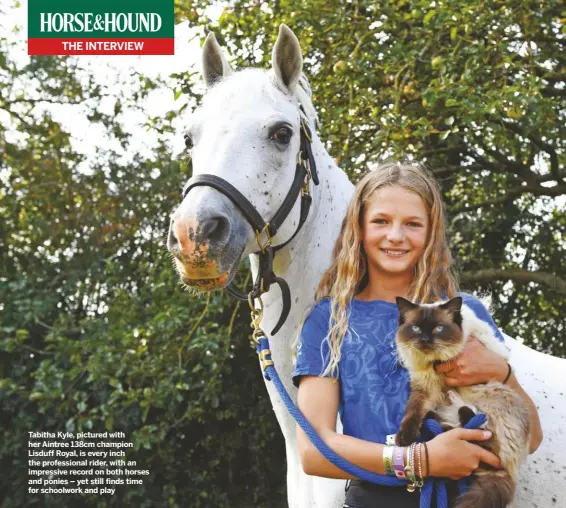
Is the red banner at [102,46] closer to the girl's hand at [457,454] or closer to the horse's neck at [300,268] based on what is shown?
the horse's neck at [300,268]

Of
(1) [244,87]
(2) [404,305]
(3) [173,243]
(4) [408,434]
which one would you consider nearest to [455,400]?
(4) [408,434]

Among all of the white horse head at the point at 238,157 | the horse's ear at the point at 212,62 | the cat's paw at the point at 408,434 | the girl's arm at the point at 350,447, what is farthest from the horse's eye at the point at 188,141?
the cat's paw at the point at 408,434

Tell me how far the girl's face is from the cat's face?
0.68 feet

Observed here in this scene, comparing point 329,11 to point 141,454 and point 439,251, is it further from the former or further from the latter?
point 141,454

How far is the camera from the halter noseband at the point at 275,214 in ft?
6.35

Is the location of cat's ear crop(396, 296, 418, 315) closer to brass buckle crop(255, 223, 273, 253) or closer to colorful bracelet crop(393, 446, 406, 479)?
colorful bracelet crop(393, 446, 406, 479)

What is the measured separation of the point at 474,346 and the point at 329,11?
137 inches

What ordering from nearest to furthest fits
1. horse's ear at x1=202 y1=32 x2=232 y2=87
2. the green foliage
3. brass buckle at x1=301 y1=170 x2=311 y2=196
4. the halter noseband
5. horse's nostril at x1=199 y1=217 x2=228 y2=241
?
horse's nostril at x1=199 y1=217 x2=228 y2=241
the halter noseband
brass buckle at x1=301 y1=170 x2=311 y2=196
horse's ear at x1=202 y1=32 x2=232 y2=87
the green foliage

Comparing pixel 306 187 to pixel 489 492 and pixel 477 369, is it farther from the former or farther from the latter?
pixel 489 492

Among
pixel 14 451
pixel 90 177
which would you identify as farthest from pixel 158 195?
pixel 14 451

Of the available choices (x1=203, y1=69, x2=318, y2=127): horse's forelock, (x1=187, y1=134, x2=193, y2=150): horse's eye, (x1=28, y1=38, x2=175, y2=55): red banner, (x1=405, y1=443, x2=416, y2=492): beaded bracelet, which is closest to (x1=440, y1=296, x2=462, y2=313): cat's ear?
(x1=405, y1=443, x2=416, y2=492): beaded bracelet

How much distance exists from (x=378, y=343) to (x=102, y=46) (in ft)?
16.7

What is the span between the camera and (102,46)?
19.5 ft

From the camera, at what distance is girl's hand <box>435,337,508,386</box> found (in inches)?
65.1
